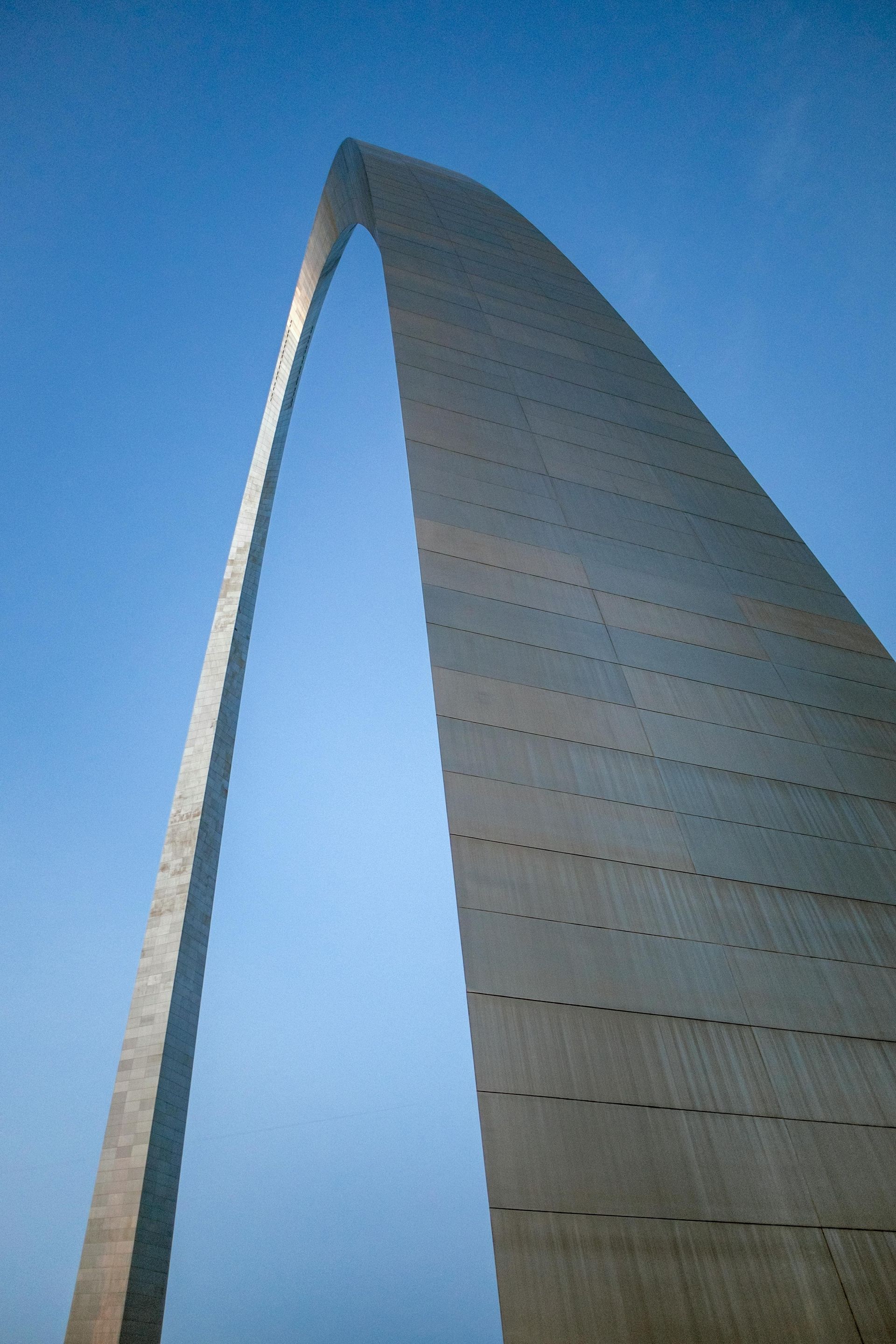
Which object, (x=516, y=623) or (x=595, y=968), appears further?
(x=516, y=623)

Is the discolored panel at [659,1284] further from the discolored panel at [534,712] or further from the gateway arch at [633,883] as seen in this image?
the discolored panel at [534,712]

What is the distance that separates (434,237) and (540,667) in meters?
14.1

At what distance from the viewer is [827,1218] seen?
5.50 m

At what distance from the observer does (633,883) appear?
722cm

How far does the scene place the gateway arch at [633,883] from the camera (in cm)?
521

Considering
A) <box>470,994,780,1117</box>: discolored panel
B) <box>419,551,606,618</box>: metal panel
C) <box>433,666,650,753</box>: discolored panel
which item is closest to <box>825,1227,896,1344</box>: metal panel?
<box>470,994,780,1117</box>: discolored panel

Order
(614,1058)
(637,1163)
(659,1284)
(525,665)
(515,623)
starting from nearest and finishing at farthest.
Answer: (659,1284) → (637,1163) → (614,1058) → (525,665) → (515,623)

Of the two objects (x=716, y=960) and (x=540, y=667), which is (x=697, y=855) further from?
(x=540, y=667)

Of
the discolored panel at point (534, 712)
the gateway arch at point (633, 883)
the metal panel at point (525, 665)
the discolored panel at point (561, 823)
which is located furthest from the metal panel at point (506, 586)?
the discolored panel at point (561, 823)

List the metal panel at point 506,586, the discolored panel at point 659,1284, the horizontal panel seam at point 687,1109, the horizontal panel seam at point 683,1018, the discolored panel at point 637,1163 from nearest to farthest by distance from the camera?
1. the discolored panel at point 659,1284
2. the discolored panel at point 637,1163
3. the horizontal panel seam at point 687,1109
4. the horizontal panel seam at point 683,1018
5. the metal panel at point 506,586

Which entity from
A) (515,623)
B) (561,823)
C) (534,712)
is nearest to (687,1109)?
(561,823)

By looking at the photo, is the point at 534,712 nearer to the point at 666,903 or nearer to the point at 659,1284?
the point at 666,903

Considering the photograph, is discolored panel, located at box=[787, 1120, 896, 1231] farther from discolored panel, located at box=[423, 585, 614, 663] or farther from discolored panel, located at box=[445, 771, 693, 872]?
discolored panel, located at box=[423, 585, 614, 663]

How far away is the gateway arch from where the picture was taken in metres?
5.21
